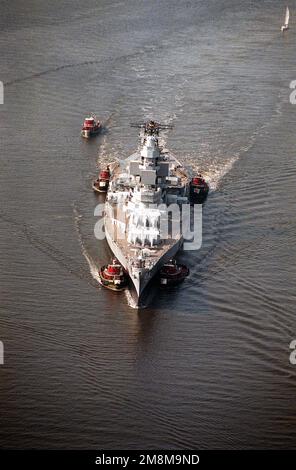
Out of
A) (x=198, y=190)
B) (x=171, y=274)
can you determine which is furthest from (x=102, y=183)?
(x=171, y=274)

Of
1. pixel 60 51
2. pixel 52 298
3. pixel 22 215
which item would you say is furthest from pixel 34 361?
pixel 60 51

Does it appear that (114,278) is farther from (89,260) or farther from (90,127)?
(90,127)

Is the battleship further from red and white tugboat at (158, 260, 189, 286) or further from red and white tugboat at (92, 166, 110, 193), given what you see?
red and white tugboat at (92, 166, 110, 193)

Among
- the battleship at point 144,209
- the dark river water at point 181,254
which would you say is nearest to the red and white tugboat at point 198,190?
the battleship at point 144,209

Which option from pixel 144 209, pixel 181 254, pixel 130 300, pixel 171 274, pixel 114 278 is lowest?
pixel 130 300

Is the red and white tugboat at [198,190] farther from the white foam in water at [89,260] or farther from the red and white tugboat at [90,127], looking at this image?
the red and white tugboat at [90,127]

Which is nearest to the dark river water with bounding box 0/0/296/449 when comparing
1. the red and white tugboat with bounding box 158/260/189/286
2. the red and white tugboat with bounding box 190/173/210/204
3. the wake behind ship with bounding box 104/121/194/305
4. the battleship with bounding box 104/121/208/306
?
the red and white tugboat with bounding box 158/260/189/286
